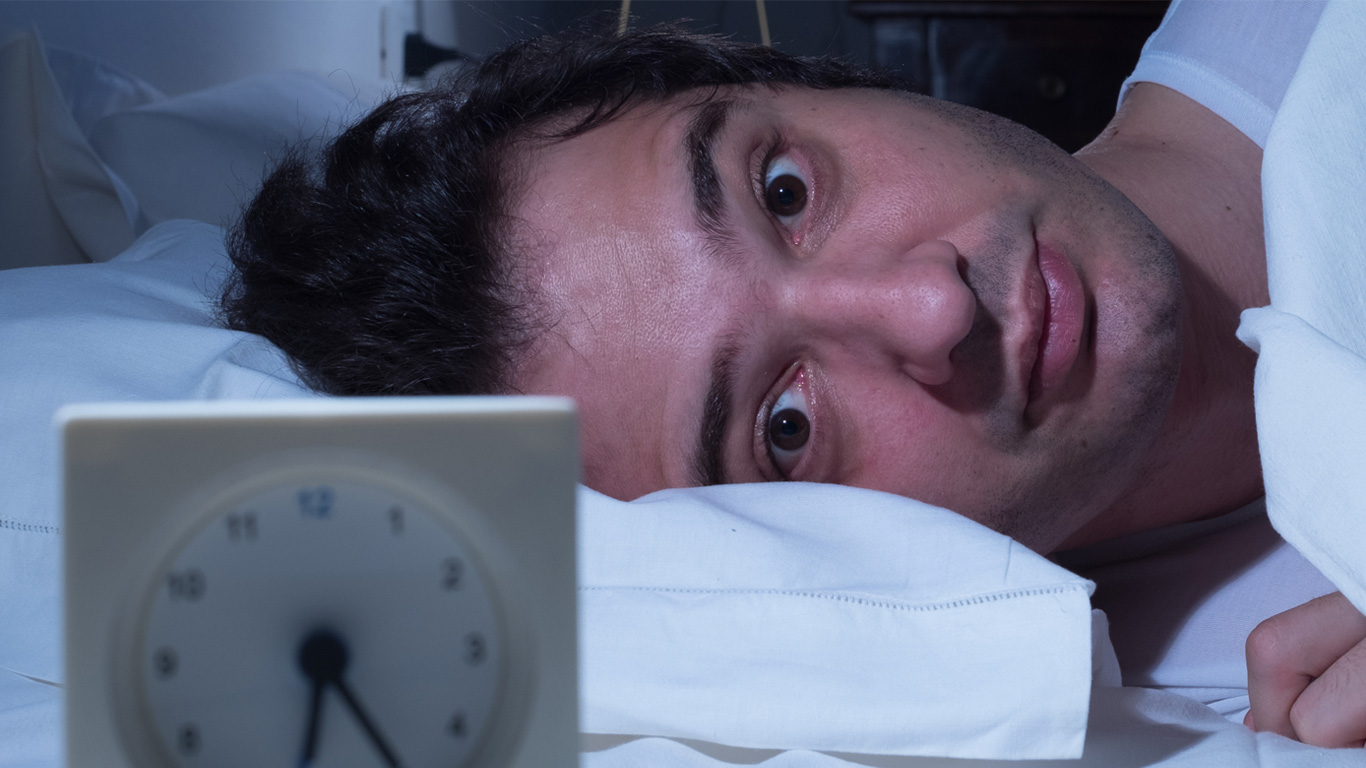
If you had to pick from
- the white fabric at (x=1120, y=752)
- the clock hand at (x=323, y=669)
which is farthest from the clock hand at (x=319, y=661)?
the white fabric at (x=1120, y=752)

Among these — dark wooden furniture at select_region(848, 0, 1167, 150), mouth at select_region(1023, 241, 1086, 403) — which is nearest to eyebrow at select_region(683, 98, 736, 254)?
mouth at select_region(1023, 241, 1086, 403)

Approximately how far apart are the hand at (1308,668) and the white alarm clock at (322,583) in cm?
51

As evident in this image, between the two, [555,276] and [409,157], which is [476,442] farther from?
[409,157]

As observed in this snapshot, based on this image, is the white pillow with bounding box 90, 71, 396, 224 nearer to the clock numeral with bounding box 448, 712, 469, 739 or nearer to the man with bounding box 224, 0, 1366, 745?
the man with bounding box 224, 0, 1366, 745

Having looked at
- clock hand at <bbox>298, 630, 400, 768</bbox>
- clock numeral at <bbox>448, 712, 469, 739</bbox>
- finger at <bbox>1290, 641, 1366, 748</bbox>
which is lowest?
finger at <bbox>1290, 641, 1366, 748</bbox>

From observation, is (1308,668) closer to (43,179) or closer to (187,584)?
(187,584)

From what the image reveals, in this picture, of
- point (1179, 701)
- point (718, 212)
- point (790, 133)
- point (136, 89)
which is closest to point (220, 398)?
point (718, 212)

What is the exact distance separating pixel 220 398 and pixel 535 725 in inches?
24.0

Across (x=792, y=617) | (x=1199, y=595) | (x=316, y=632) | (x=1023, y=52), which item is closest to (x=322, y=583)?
(x=316, y=632)

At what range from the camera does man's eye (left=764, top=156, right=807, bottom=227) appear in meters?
0.89

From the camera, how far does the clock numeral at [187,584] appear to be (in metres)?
0.35

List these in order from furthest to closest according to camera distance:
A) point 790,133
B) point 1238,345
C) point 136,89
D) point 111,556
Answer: point 136,89, point 1238,345, point 790,133, point 111,556

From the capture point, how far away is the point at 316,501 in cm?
35

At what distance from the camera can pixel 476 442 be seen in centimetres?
35
